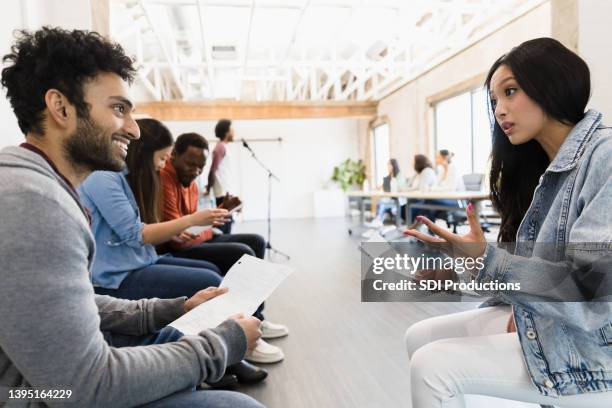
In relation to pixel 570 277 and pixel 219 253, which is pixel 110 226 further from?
pixel 570 277

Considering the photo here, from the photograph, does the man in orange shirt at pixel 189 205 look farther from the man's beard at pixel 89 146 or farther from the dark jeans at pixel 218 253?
the man's beard at pixel 89 146

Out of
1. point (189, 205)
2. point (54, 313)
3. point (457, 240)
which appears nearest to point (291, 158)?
point (189, 205)

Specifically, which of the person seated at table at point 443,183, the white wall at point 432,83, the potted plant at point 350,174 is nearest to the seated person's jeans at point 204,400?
the person seated at table at point 443,183

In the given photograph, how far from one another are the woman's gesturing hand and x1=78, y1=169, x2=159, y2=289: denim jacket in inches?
41.6

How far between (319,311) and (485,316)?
1.66m

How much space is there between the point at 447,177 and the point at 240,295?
5.19m

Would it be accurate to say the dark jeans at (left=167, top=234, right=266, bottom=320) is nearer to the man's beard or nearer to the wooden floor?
the wooden floor

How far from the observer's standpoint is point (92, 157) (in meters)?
0.81

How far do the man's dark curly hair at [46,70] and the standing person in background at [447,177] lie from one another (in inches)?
202

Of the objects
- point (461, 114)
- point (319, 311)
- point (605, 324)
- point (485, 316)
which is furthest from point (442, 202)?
point (605, 324)

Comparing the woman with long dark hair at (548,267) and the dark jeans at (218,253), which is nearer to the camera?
the woman with long dark hair at (548,267)

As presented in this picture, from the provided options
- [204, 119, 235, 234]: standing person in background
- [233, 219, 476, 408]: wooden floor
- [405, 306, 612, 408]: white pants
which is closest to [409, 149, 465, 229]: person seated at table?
[233, 219, 476, 408]: wooden floor

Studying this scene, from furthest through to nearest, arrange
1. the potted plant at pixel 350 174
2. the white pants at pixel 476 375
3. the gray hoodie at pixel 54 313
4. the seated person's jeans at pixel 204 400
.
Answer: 1. the potted plant at pixel 350 174
2. the white pants at pixel 476 375
3. the seated person's jeans at pixel 204 400
4. the gray hoodie at pixel 54 313

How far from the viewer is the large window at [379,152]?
939 centimetres
